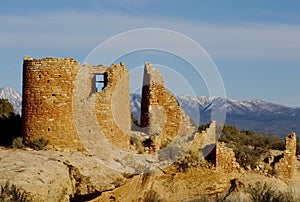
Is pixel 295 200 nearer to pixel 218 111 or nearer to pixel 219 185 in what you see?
pixel 219 185

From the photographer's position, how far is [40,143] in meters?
18.3

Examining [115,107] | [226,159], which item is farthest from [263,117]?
[115,107]

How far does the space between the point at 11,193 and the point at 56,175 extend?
2684 mm

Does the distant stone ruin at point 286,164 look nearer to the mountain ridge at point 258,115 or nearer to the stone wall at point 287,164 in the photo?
the stone wall at point 287,164

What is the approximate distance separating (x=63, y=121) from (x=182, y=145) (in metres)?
4.39

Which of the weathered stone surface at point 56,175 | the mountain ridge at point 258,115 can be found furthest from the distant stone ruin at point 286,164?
the mountain ridge at point 258,115

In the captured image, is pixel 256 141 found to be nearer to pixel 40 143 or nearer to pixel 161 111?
pixel 161 111

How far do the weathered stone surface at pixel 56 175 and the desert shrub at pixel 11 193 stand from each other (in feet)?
0.66

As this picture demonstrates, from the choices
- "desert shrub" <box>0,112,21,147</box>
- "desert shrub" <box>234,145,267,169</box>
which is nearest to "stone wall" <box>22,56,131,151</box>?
"desert shrub" <box>0,112,21,147</box>

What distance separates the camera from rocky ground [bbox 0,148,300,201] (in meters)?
14.0

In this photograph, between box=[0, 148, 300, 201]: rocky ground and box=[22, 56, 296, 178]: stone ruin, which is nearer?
box=[0, 148, 300, 201]: rocky ground

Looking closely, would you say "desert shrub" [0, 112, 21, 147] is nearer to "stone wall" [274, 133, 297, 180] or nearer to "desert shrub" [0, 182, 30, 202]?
"desert shrub" [0, 182, 30, 202]

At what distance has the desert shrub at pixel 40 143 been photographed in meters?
18.3

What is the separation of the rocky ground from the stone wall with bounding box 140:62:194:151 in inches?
61.5
